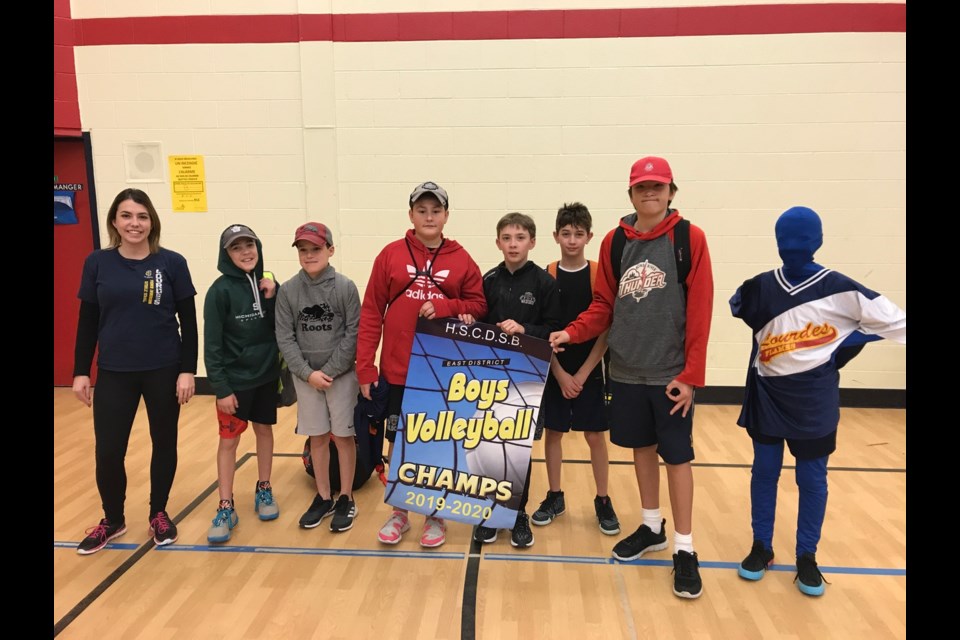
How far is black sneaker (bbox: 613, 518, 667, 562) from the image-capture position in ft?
8.42

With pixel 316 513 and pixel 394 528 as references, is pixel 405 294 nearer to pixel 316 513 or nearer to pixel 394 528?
pixel 394 528

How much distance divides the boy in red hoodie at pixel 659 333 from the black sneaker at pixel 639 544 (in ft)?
0.72

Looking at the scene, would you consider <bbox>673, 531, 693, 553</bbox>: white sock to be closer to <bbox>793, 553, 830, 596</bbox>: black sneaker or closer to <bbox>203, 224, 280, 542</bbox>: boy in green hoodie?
<bbox>793, 553, 830, 596</bbox>: black sneaker

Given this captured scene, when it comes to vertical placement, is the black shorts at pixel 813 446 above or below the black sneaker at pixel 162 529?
above

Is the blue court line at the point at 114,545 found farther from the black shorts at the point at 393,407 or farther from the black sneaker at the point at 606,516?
the black sneaker at the point at 606,516

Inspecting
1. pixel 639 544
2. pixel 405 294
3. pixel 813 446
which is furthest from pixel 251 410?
pixel 813 446

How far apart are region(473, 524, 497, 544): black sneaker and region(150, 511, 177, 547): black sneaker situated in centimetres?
144

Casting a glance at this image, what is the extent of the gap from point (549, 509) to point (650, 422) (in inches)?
33.5

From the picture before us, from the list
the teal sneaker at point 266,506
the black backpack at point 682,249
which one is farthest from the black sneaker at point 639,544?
the teal sneaker at point 266,506

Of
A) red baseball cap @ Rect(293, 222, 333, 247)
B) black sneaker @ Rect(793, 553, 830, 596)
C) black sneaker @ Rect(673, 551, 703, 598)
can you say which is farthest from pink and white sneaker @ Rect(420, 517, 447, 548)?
black sneaker @ Rect(793, 553, 830, 596)

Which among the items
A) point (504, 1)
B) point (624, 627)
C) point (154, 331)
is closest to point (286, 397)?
point (154, 331)

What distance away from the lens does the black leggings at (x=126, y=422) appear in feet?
8.41

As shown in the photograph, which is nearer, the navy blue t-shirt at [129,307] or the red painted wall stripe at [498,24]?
the navy blue t-shirt at [129,307]

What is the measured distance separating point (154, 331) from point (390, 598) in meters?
1.55
